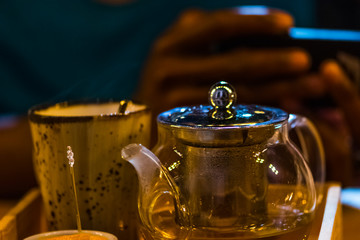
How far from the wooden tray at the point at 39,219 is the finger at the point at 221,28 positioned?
0.97 feet

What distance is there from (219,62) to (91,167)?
1.47 ft

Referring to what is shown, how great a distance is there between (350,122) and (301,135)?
1.03 ft

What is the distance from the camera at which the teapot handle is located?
0.60 meters

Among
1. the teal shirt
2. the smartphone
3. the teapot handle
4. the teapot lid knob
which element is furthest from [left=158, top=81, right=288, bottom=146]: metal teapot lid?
the teal shirt

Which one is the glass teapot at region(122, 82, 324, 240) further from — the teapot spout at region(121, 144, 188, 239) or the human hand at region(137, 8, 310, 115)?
the human hand at region(137, 8, 310, 115)

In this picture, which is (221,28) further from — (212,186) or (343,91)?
(212,186)

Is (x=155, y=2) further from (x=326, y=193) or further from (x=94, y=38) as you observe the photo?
(x=326, y=193)

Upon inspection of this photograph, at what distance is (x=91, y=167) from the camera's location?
1.70ft

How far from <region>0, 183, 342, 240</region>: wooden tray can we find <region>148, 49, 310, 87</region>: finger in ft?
0.77

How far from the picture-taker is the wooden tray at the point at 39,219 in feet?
1.71

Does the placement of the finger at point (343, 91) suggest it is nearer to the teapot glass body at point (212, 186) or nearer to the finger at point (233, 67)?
the finger at point (233, 67)

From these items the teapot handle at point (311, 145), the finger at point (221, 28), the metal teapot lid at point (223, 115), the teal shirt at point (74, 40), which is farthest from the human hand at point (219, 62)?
the teal shirt at point (74, 40)

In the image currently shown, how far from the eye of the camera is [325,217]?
547 mm

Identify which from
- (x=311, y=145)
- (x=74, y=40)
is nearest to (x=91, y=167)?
(x=311, y=145)
